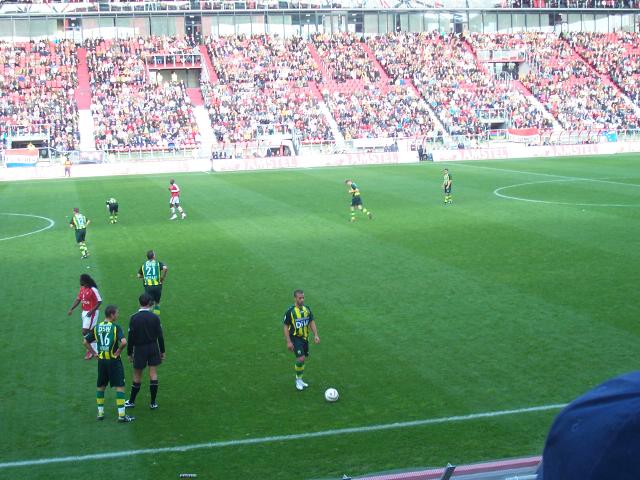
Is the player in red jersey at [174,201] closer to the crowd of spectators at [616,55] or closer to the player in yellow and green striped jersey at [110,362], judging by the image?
the player in yellow and green striped jersey at [110,362]

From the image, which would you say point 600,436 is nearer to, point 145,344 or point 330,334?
point 145,344

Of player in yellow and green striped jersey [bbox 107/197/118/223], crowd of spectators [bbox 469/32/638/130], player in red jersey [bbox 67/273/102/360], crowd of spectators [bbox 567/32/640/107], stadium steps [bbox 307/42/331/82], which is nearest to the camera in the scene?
player in red jersey [bbox 67/273/102/360]

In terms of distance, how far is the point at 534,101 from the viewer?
72188 millimetres

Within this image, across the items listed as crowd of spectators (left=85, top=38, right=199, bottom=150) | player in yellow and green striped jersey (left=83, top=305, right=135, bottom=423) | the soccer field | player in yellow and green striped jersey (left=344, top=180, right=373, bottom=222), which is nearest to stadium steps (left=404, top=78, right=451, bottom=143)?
crowd of spectators (left=85, top=38, right=199, bottom=150)

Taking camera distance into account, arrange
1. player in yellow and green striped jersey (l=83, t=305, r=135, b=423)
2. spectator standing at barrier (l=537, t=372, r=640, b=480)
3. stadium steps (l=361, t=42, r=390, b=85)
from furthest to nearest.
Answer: stadium steps (l=361, t=42, r=390, b=85) < player in yellow and green striped jersey (l=83, t=305, r=135, b=423) < spectator standing at barrier (l=537, t=372, r=640, b=480)

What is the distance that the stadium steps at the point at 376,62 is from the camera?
73.1m

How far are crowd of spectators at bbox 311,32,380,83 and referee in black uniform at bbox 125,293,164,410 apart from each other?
6231cm

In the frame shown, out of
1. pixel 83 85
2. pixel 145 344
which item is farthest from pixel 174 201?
pixel 83 85

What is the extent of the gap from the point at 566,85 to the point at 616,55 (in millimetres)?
9011

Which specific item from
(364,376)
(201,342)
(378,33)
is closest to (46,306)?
(201,342)

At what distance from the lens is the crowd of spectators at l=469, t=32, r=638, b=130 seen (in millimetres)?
69625

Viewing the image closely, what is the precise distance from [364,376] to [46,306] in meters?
9.25

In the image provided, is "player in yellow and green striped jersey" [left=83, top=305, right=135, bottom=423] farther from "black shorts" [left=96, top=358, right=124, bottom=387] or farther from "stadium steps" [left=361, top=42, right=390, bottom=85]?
"stadium steps" [left=361, top=42, right=390, bottom=85]

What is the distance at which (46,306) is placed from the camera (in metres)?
18.7
